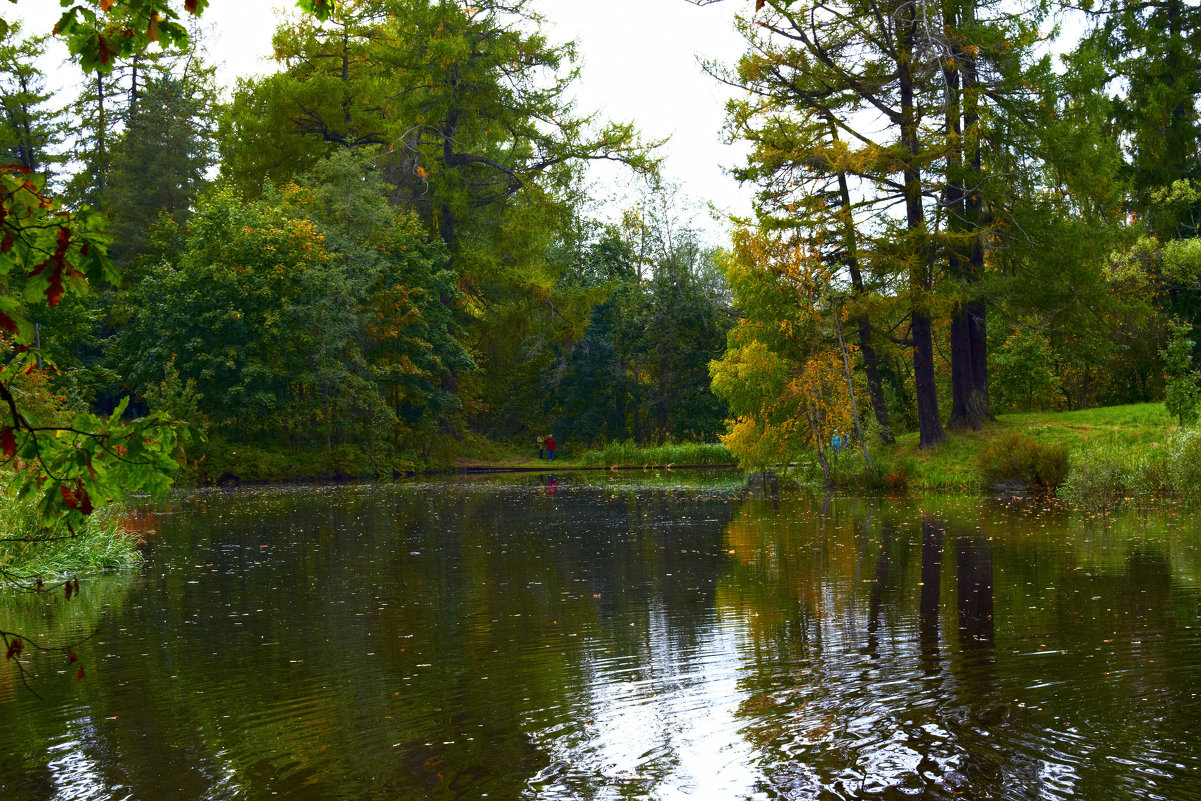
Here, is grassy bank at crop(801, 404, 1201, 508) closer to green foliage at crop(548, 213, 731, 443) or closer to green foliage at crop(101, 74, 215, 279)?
green foliage at crop(548, 213, 731, 443)

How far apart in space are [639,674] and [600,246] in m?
46.5

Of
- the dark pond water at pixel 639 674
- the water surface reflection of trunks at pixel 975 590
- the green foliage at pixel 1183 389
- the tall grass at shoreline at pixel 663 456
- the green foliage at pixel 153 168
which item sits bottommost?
the water surface reflection of trunks at pixel 975 590

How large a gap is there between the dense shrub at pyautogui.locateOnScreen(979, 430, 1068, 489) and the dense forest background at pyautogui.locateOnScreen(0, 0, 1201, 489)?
7.99 feet

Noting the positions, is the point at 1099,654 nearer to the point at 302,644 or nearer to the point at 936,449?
the point at 302,644

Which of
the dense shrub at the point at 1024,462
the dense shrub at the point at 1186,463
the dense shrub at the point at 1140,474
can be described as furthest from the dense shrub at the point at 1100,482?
the dense shrub at the point at 1024,462

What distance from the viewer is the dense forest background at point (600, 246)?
25156mm

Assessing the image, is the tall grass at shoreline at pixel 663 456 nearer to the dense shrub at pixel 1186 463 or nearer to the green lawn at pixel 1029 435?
the green lawn at pixel 1029 435

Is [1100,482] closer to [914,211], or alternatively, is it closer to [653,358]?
[914,211]

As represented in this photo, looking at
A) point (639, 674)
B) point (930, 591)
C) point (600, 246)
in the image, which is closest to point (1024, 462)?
point (930, 591)

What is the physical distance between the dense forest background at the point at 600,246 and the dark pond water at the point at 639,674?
232 inches

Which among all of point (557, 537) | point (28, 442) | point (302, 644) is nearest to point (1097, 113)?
point (557, 537)

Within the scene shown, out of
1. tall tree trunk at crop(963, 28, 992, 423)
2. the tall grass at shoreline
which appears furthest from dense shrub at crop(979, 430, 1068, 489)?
the tall grass at shoreline

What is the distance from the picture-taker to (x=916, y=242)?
2519 cm

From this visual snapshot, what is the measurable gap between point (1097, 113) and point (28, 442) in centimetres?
2713
